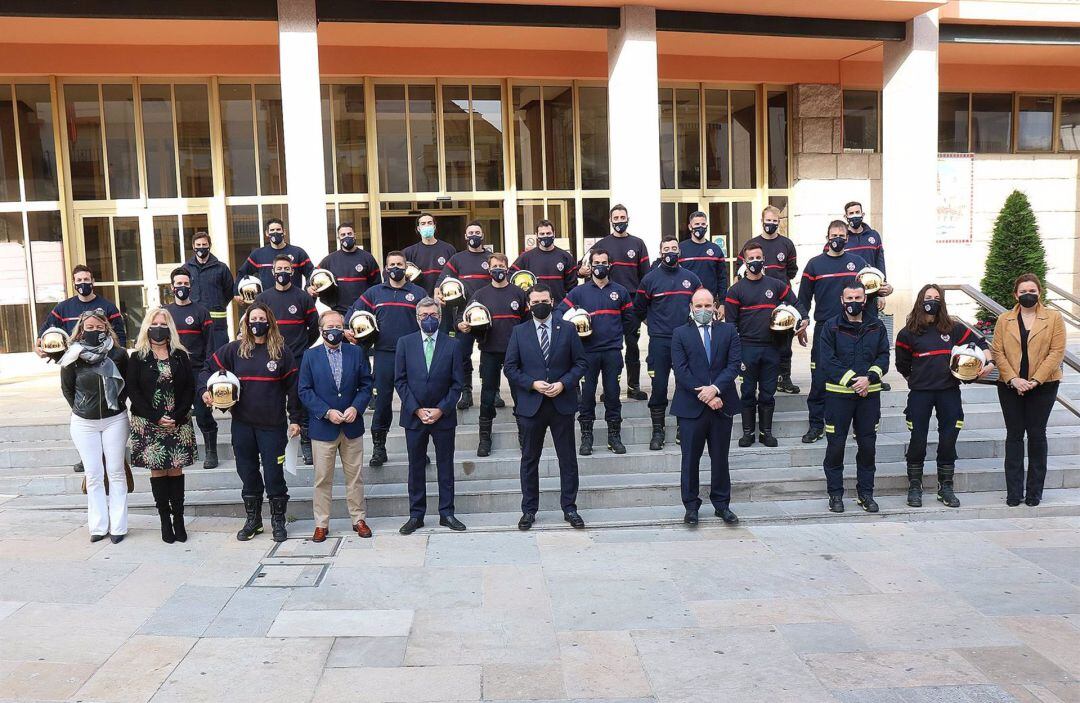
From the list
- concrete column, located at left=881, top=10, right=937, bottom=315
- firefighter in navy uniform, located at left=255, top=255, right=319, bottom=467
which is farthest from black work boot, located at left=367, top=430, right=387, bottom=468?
concrete column, located at left=881, top=10, right=937, bottom=315

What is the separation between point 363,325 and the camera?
8422mm

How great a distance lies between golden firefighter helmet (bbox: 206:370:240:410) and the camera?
723 cm

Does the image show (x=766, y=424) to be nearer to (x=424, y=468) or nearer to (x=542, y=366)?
(x=542, y=366)

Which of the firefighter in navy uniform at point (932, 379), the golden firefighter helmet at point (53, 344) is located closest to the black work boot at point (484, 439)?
the golden firefighter helmet at point (53, 344)

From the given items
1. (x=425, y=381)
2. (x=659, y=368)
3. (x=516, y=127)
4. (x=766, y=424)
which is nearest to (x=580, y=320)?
(x=659, y=368)

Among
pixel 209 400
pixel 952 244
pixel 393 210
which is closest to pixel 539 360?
pixel 209 400

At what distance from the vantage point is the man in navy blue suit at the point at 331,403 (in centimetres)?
751

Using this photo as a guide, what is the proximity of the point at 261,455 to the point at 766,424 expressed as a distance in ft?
16.6

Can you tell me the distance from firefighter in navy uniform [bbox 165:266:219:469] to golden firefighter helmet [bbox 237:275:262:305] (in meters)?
0.42

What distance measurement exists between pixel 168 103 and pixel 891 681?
14349mm

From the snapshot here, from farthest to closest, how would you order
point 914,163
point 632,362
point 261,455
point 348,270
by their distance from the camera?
point 914,163 < point 632,362 < point 348,270 < point 261,455

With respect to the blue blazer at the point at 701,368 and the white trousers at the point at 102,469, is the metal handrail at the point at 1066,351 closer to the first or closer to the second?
the blue blazer at the point at 701,368

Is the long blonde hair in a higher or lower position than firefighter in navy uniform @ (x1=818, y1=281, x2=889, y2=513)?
higher

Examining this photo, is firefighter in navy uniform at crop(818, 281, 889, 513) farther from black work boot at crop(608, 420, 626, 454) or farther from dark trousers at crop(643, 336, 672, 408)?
black work boot at crop(608, 420, 626, 454)
